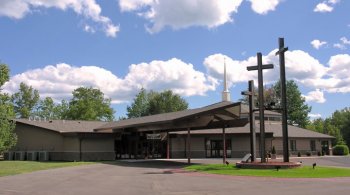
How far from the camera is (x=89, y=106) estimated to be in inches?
3152

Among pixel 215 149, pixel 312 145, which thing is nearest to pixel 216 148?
pixel 215 149

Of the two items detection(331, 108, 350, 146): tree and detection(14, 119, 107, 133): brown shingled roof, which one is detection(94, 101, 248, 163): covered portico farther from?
detection(331, 108, 350, 146): tree

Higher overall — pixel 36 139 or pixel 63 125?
pixel 63 125

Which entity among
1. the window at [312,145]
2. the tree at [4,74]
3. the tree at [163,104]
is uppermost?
the tree at [163,104]

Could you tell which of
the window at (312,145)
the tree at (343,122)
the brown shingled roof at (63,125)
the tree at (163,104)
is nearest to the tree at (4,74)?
the brown shingled roof at (63,125)

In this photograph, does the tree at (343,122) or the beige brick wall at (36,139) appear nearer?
the beige brick wall at (36,139)

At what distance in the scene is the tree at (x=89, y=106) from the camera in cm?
7962

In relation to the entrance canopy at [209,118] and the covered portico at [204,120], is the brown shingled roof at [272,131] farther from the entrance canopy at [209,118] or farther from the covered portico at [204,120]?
the entrance canopy at [209,118]

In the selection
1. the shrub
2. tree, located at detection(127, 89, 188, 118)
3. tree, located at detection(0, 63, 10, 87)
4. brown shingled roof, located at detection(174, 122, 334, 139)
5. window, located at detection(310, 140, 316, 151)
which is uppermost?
tree, located at detection(127, 89, 188, 118)

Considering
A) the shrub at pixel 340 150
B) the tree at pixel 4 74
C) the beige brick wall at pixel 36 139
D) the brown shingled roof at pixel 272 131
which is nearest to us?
the tree at pixel 4 74

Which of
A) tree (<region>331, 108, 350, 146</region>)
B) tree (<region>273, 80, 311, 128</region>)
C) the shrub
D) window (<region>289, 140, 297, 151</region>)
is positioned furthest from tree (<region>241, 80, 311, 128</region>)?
window (<region>289, 140, 297, 151</region>)

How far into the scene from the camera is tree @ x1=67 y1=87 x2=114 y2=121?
261 ft

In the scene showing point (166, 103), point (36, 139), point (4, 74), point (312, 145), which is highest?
point (166, 103)

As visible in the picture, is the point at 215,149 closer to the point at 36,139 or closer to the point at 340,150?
the point at 36,139
